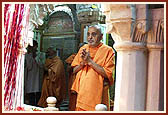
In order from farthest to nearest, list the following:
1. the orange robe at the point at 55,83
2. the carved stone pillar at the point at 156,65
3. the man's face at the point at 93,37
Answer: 1. the orange robe at the point at 55,83
2. the man's face at the point at 93,37
3. the carved stone pillar at the point at 156,65

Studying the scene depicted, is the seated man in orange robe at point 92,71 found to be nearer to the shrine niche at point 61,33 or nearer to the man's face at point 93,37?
the man's face at point 93,37

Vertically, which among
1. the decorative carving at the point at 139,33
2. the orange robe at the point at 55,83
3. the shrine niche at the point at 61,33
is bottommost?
the orange robe at the point at 55,83

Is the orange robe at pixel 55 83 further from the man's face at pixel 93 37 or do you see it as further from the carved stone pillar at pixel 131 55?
the carved stone pillar at pixel 131 55

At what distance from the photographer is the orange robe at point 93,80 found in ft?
22.3

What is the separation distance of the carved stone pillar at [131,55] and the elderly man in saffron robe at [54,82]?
333 cm

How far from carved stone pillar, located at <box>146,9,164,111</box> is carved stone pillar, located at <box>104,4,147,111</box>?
0.20 ft

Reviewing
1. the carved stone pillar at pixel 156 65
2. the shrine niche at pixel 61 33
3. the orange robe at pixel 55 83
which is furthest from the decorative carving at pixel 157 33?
the shrine niche at pixel 61 33

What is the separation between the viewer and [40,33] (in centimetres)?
986

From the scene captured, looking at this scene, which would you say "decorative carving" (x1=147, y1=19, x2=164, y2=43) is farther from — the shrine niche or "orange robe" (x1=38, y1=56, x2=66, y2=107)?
the shrine niche

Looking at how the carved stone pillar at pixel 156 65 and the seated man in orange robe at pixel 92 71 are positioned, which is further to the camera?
the seated man in orange robe at pixel 92 71

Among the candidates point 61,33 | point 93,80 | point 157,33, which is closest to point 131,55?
point 157,33

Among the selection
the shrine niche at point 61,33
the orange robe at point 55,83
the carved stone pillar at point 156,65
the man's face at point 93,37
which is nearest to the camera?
the carved stone pillar at point 156,65

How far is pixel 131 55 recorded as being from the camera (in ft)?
18.0

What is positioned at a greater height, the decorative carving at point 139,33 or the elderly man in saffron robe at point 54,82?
the decorative carving at point 139,33
